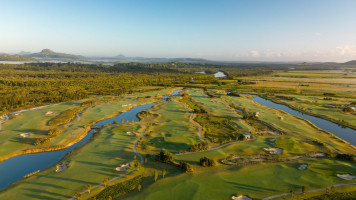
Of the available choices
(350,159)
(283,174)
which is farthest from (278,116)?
(283,174)

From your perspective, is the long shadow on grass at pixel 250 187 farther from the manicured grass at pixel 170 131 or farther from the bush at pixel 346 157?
the bush at pixel 346 157

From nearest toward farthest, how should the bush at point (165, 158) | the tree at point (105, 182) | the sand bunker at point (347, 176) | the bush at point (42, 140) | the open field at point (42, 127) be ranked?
the tree at point (105, 182) → the sand bunker at point (347, 176) → the bush at point (165, 158) → the open field at point (42, 127) → the bush at point (42, 140)

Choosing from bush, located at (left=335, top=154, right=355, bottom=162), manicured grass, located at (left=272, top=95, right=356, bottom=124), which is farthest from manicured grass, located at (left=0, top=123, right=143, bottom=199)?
manicured grass, located at (left=272, top=95, right=356, bottom=124)

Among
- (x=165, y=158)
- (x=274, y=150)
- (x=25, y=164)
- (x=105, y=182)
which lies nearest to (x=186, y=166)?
(x=165, y=158)

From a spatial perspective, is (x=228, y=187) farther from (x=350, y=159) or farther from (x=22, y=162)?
(x=22, y=162)

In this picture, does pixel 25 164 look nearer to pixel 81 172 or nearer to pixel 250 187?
pixel 81 172

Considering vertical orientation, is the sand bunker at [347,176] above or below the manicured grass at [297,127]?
below

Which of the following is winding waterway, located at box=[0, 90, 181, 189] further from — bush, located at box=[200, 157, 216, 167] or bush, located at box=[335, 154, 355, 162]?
bush, located at box=[335, 154, 355, 162]

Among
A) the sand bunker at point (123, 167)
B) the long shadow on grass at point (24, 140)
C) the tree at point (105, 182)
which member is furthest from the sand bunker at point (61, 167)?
the long shadow on grass at point (24, 140)
